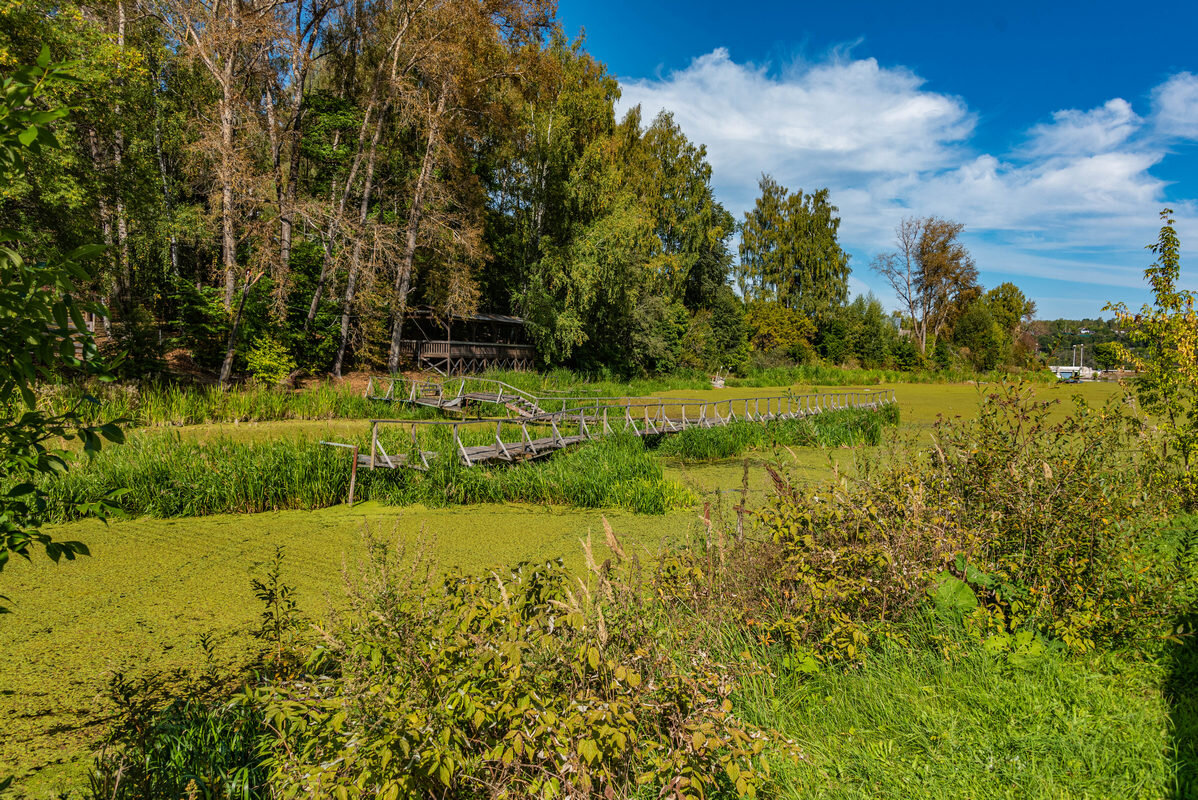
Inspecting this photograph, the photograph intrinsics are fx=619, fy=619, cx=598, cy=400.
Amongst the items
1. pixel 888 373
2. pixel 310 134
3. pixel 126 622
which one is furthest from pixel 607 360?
pixel 126 622

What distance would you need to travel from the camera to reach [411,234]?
736 inches

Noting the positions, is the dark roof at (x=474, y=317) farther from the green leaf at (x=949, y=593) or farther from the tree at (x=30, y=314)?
the tree at (x=30, y=314)

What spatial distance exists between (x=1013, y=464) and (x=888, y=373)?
34.2m

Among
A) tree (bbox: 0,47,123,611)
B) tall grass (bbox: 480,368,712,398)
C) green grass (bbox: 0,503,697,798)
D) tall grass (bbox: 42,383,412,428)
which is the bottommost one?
green grass (bbox: 0,503,697,798)

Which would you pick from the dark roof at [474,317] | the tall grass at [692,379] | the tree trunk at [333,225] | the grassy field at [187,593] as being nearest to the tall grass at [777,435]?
the grassy field at [187,593]

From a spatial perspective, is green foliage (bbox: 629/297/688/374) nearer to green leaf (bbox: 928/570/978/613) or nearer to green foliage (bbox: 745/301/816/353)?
green foliage (bbox: 745/301/816/353)

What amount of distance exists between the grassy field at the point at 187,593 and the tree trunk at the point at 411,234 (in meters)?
12.4

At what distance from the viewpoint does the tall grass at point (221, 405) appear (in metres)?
11.0

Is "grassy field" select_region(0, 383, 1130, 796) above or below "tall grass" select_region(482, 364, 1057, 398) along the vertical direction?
below

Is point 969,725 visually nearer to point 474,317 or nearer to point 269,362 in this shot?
point 269,362

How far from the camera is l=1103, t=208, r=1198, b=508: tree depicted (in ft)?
16.5

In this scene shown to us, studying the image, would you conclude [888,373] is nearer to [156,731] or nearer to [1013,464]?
[1013,464]

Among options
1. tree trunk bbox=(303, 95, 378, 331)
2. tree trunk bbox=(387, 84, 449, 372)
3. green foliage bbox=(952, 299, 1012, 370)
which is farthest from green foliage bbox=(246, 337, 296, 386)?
green foliage bbox=(952, 299, 1012, 370)

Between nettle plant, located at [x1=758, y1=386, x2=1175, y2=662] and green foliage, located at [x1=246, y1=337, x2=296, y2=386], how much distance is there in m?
Result: 15.5
